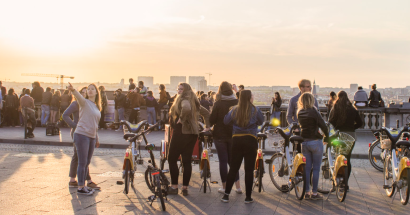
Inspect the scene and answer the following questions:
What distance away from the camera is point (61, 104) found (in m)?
19.8

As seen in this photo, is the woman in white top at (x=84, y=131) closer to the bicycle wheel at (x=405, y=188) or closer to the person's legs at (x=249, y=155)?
the person's legs at (x=249, y=155)

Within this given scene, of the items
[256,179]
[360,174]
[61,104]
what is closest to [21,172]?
[256,179]

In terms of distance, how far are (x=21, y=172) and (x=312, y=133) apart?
232 inches

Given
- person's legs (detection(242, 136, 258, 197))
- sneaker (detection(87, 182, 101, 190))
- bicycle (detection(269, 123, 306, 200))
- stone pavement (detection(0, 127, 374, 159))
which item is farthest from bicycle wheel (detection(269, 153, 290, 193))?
stone pavement (detection(0, 127, 374, 159))

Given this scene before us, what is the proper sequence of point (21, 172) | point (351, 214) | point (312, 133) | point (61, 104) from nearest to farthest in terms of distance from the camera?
point (351, 214), point (312, 133), point (21, 172), point (61, 104)

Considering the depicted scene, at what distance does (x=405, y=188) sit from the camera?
6770 mm

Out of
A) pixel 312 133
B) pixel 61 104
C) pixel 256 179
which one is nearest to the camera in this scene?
pixel 312 133

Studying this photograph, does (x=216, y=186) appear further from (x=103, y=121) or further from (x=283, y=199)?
(x=103, y=121)

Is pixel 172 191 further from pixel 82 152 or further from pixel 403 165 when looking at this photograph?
pixel 403 165

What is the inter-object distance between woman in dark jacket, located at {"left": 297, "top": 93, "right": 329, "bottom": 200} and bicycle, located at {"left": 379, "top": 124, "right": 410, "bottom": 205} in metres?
1.16

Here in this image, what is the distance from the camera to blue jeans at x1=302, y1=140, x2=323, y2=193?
7.00 metres

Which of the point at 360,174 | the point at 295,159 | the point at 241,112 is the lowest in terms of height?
the point at 360,174

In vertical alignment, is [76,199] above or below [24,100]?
below

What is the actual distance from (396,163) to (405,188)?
0.63 m
